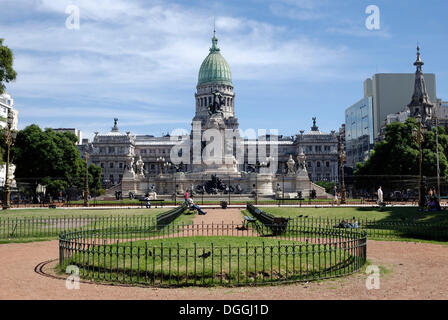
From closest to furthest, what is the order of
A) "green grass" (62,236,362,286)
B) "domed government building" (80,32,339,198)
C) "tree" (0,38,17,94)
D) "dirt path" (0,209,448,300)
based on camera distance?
"dirt path" (0,209,448,300) < "green grass" (62,236,362,286) < "tree" (0,38,17,94) < "domed government building" (80,32,339,198)

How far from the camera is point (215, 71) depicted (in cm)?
14025

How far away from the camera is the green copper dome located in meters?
140

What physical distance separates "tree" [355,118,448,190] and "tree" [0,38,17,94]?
43423mm

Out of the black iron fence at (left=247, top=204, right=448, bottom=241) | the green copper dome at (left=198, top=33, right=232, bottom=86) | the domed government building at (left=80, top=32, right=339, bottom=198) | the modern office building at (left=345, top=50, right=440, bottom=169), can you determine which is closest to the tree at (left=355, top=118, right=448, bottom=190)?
the black iron fence at (left=247, top=204, right=448, bottom=241)

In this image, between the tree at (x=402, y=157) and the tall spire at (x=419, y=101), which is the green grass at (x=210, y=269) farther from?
the tall spire at (x=419, y=101)

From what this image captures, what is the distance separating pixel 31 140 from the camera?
6253 centimetres

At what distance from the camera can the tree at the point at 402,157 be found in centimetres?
6025

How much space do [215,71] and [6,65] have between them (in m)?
111

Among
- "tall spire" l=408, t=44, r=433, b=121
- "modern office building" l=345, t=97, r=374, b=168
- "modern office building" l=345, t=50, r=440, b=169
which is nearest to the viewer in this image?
"tall spire" l=408, t=44, r=433, b=121

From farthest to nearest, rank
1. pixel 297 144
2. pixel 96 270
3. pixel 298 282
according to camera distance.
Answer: pixel 297 144 < pixel 96 270 < pixel 298 282

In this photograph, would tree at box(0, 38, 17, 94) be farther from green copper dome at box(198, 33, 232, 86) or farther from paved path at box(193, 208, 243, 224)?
green copper dome at box(198, 33, 232, 86)
